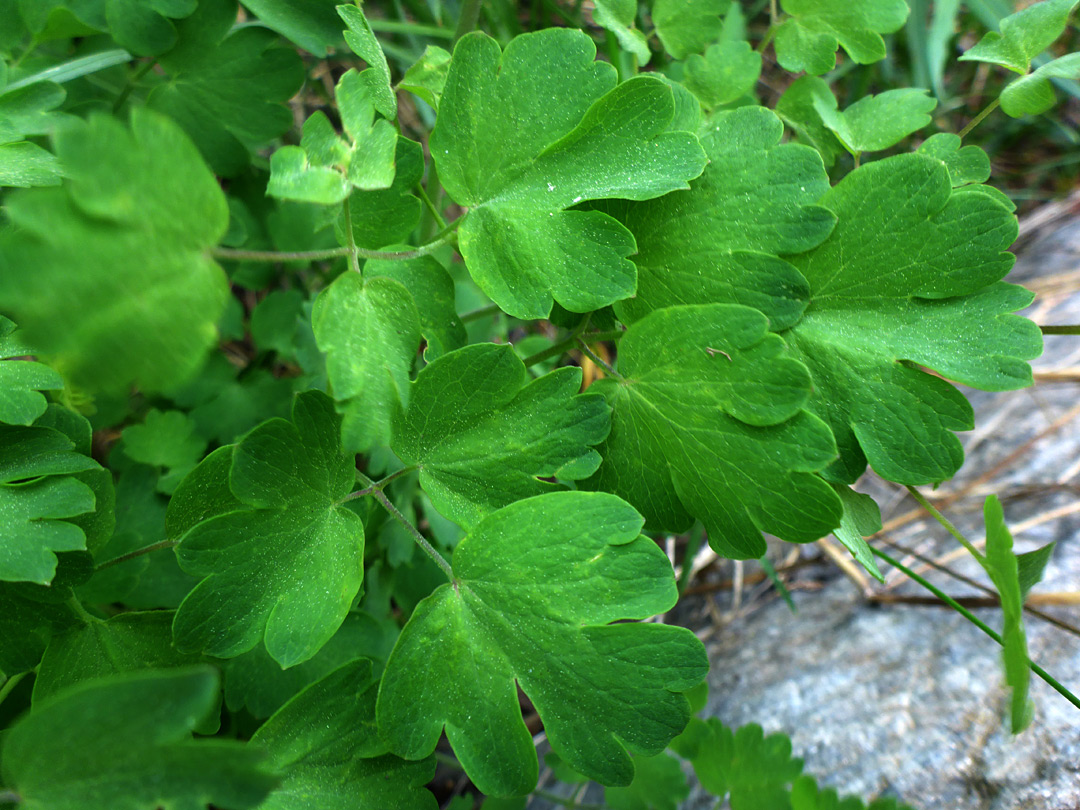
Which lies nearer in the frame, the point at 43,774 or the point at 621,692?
the point at 43,774

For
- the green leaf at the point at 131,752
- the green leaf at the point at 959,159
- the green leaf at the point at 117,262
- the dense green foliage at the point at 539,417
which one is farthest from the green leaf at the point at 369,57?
the green leaf at the point at 959,159

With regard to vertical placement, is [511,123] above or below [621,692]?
above

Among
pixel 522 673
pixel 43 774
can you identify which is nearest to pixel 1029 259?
pixel 522 673

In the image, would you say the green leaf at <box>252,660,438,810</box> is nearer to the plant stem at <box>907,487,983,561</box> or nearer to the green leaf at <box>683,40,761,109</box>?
the plant stem at <box>907,487,983,561</box>

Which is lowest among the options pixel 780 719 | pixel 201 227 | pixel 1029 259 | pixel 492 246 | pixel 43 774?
pixel 780 719

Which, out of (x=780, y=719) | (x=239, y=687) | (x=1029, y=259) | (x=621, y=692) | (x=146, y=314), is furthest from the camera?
(x=1029, y=259)

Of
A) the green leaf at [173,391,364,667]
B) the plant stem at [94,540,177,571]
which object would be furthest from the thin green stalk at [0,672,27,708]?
the green leaf at [173,391,364,667]

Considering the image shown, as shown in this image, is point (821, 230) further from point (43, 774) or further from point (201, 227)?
point (43, 774)

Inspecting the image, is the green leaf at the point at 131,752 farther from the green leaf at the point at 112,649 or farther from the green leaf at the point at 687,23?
the green leaf at the point at 687,23
